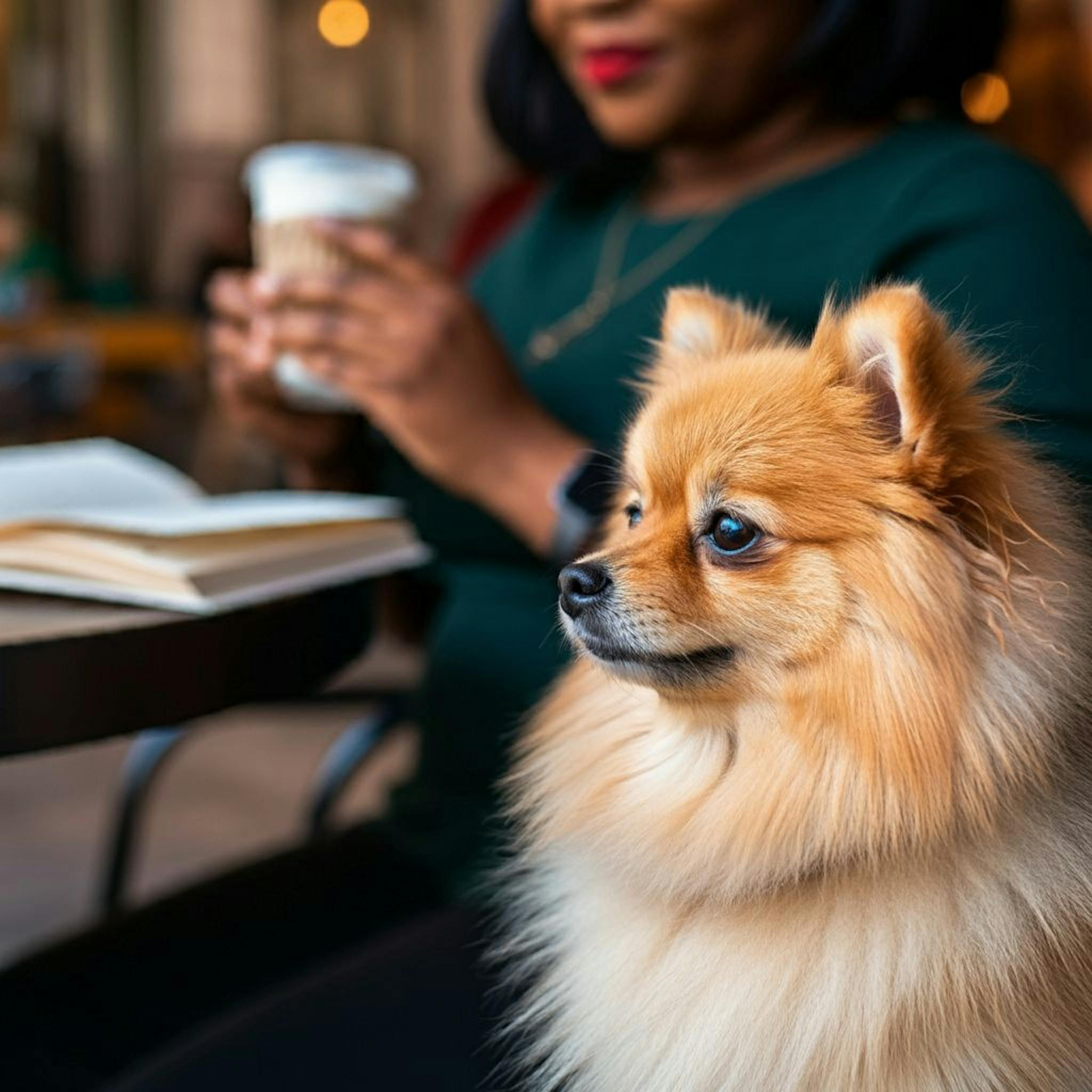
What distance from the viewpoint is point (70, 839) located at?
7.88 ft

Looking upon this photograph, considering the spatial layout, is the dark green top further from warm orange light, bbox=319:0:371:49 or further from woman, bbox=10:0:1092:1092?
warm orange light, bbox=319:0:371:49

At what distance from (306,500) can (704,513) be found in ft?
1.80

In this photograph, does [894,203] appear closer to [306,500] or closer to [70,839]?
[306,500]

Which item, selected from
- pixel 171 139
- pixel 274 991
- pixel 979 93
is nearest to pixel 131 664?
pixel 274 991

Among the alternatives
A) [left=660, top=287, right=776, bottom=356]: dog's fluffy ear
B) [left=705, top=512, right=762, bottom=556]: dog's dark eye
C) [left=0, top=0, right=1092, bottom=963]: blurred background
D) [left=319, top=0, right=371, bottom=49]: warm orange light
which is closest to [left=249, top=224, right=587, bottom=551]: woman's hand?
[left=660, top=287, right=776, bottom=356]: dog's fluffy ear

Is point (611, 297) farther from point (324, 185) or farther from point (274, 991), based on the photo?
point (274, 991)

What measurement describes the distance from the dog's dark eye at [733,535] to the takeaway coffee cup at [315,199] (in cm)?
53

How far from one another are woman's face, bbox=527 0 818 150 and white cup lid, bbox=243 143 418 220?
21 cm

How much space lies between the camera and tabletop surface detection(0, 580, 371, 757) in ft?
2.42

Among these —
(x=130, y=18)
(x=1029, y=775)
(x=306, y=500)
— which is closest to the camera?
(x=1029, y=775)

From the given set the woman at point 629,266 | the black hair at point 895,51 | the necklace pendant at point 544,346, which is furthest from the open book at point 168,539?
the black hair at point 895,51

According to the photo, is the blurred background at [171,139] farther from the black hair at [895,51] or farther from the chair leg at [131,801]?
the black hair at [895,51]

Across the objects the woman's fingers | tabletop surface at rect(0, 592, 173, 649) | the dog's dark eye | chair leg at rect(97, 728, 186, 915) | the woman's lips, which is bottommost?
chair leg at rect(97, 728, 186, 915)

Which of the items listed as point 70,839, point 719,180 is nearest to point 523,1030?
point 719,180
